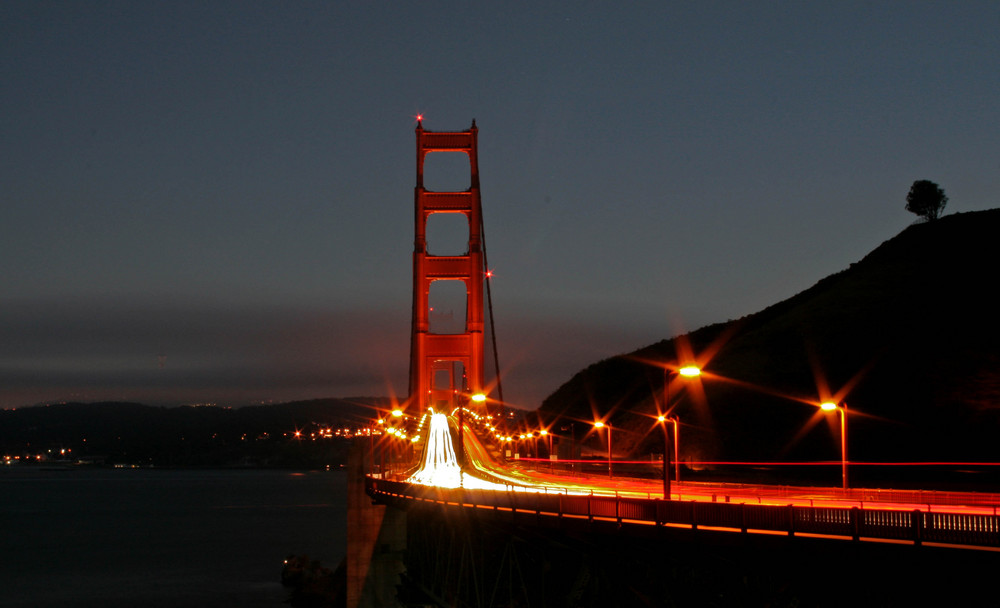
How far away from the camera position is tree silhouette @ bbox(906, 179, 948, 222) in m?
150

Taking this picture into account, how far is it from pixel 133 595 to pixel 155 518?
84.5 meters

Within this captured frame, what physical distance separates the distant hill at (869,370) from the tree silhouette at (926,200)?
625 inches

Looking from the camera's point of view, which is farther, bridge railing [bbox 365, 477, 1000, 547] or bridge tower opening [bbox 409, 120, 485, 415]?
bridge tower opening [bbox 409, 120, 485, 415]

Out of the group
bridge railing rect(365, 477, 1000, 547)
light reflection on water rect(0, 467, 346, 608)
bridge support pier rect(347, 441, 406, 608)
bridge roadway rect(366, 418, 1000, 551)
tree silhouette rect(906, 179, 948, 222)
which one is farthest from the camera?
tree silhouette rect(906, 179, 948, 222)

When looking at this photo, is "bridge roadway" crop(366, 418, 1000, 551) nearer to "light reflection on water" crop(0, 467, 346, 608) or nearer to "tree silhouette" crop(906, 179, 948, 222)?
"light reflection on water" crop(0, 467, 346, 608)

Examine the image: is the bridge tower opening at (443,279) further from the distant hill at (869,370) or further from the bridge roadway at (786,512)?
the bridge roadway at (786,512)

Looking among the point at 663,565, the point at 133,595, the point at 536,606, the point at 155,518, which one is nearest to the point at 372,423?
the point at 133,595

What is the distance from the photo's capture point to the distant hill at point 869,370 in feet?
241

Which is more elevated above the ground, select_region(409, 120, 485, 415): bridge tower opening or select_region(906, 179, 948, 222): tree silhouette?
select_region(906, 179, 948, 222): tree silhouette

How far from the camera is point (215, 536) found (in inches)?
4973

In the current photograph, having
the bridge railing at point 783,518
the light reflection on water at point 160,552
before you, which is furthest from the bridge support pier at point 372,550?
the light reflection on water at point 160,552

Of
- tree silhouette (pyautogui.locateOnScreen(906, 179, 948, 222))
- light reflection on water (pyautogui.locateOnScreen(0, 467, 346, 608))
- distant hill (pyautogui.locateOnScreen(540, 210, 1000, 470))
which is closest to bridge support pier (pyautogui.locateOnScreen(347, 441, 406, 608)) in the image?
light reflection on water (pyautogui.locateOnScreen(0, 467, 346, 608))

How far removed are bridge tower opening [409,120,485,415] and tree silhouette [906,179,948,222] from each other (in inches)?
3132

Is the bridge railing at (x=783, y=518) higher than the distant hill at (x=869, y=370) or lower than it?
lower
